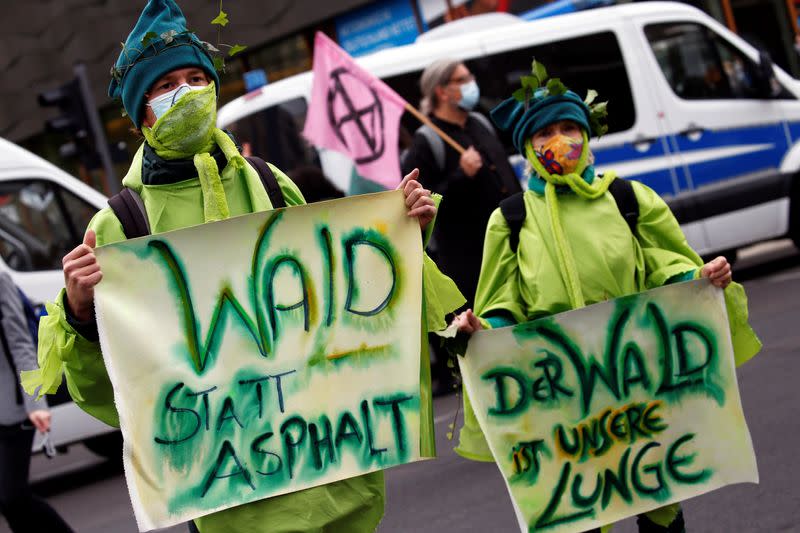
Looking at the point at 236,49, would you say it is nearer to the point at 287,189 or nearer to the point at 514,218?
the point at 287,189

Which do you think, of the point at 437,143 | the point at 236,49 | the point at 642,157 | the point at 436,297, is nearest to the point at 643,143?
the point at 642,157

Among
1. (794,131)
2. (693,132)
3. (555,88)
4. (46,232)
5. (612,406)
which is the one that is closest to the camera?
(612,406)

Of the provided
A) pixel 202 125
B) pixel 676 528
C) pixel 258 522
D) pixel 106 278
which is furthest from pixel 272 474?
pixel 676 528

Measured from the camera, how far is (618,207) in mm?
3963

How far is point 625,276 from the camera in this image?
3.94 meters

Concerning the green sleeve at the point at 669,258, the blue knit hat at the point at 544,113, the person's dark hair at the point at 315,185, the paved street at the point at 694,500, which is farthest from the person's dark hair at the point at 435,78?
the green sleeve at the point at 669,258

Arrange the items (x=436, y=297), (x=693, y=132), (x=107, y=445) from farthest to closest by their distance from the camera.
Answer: (x=693, y=132) → (x=107, y=445) → (x=436, y=297)

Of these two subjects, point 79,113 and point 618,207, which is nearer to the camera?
point 618,207

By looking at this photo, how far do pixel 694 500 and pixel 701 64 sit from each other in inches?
237

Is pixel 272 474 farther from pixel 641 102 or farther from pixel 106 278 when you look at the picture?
pixel 641 102

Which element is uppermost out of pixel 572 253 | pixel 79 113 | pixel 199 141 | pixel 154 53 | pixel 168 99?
pixel 79 113

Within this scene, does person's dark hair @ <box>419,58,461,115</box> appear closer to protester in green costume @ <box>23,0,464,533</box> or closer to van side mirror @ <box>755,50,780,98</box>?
protester in green costume @ <box>23,0,464,533</box>

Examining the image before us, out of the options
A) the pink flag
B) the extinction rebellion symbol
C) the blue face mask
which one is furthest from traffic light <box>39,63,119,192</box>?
the blue face mask

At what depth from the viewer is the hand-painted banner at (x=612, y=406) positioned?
377 centimetres
